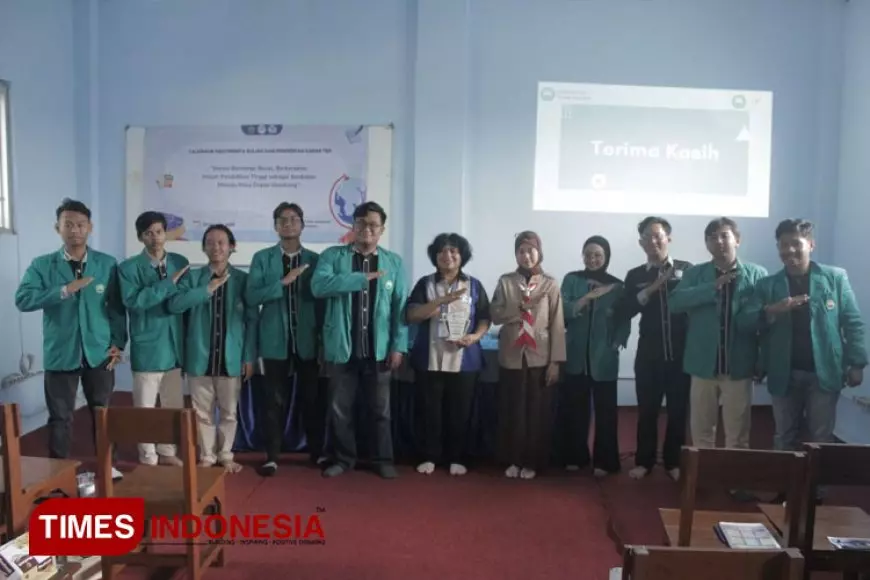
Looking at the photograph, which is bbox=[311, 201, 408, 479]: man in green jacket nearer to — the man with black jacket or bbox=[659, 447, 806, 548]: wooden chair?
the man with black jacket

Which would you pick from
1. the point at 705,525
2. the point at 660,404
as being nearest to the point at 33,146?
the point at 660,404

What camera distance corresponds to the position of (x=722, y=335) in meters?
3.12

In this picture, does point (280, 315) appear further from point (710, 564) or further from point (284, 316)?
point (710, 564)

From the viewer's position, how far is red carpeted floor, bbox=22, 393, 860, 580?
249 cm

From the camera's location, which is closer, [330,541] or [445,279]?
[330,541]

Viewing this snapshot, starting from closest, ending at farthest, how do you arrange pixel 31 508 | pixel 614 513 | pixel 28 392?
pixel 31 508
pixel 614 513
pixel 28 392

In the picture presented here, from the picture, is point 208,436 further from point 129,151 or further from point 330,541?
point 129,151

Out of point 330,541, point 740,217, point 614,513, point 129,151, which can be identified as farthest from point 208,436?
point 740,217

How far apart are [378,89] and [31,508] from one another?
3743 mm

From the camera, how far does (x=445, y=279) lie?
11.1 feet

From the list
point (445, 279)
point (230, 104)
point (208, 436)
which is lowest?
point (208, 436)

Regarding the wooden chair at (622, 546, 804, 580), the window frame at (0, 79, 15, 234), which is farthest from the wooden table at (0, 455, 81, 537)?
the window frame at (0, 79, 15, 234)

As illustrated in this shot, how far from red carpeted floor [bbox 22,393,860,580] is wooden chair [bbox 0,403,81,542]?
67 centimetres

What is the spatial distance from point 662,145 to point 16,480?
14.7 ft
